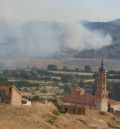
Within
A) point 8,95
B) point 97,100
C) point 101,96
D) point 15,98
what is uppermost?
point 8,95

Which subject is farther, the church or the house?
the church

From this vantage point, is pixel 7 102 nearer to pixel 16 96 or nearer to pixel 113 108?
pixel 16 96

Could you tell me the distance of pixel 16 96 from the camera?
1961 inches

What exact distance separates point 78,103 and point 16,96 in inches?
1299

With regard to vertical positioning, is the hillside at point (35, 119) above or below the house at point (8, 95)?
below

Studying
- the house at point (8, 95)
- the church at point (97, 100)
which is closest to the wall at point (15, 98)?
the house at point (8, 95)

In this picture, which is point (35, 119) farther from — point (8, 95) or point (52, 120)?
point (8, 95)

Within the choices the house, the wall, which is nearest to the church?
the wall

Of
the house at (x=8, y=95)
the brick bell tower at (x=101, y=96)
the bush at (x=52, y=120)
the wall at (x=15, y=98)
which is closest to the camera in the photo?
the bush at (x=52, y=120)

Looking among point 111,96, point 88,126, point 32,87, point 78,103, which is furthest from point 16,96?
point 32,87

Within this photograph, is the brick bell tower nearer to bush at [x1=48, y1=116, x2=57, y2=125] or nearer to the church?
the church

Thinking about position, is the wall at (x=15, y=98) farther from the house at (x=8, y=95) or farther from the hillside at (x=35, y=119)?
the hillside at (x=35, y=119)

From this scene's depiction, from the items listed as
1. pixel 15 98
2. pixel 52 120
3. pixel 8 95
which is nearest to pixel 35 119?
pixel 52 120

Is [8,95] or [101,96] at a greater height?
[8,95]
